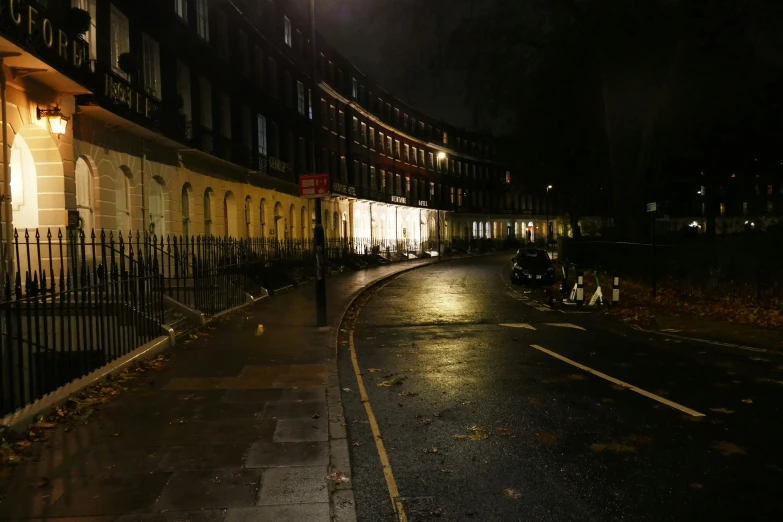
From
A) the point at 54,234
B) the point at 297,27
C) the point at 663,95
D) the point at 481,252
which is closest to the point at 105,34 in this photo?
the point at 54,234

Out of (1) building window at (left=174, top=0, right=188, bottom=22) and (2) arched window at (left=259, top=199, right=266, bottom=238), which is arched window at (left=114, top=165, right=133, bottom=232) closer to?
(1) building window at (left=174, top=0, right=188, bottom=22)

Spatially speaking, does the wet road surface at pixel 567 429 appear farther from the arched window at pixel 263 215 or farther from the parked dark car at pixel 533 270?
the arched window at pixel 263 215

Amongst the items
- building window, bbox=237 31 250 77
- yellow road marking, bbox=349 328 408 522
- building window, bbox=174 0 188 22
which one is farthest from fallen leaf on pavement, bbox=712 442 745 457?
building window, bbox=237 31 250 77

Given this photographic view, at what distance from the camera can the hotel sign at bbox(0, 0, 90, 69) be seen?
34.0 ft

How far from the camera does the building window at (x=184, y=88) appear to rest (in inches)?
875

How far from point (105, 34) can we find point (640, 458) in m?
16.9

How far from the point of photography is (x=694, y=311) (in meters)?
15.4

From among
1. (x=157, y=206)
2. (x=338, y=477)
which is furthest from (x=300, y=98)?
(x=338, y=477)

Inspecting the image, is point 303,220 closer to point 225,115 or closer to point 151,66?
point 225,115

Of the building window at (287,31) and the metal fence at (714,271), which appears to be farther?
the building window at (287,31)

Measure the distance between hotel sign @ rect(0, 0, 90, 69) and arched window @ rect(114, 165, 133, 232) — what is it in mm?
4223

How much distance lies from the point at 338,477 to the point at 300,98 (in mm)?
35581

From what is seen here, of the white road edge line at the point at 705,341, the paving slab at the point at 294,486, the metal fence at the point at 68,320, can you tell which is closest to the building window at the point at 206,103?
the metal fence at the point at 68,320

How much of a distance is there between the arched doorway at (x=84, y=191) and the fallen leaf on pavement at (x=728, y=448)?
1494 centimetres
